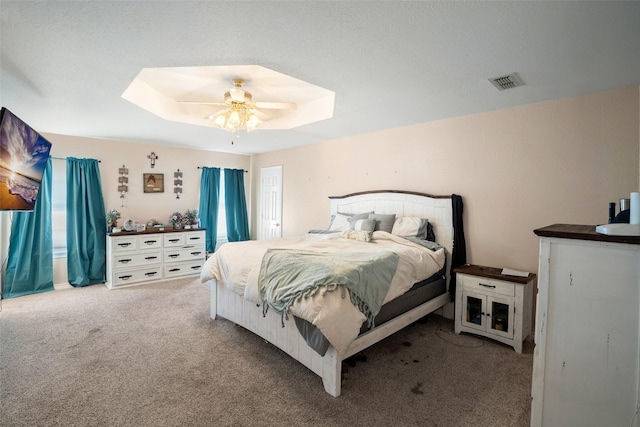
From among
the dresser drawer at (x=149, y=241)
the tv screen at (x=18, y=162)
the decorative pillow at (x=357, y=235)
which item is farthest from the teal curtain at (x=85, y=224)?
the decorative pillow at (x=357, y=235)

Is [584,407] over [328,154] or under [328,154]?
under

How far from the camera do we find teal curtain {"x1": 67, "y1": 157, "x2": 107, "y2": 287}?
14.0 feet

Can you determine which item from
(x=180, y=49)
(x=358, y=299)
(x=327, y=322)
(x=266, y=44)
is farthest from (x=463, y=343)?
(x=180, y=49)

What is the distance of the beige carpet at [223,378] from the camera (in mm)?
1783

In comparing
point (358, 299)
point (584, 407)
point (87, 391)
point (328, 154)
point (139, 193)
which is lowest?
point (87, 391)

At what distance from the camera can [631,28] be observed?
157 cm

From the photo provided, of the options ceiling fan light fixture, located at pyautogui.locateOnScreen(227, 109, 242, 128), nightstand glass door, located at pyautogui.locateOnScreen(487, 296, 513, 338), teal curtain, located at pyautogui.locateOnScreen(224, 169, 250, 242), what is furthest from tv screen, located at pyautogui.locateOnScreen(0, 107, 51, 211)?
nightstand glass door, located at pyautogui.locateOnScreen(487, 296, 513, 338)

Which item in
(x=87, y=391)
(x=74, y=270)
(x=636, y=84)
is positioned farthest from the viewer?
(x=74, y=270)

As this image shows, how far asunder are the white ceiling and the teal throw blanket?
1407 millimetres

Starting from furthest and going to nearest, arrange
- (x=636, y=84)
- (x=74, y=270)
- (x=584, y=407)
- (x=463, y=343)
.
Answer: (x=74, y=270) → (x=463, y=343) → (x=636, y=84) → (x=584, y=407)

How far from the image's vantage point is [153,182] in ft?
16.5

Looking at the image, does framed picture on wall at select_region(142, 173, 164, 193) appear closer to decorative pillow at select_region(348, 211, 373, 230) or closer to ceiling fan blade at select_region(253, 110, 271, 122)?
ceiling fan blade at select_region(253, 110, 271, 122)

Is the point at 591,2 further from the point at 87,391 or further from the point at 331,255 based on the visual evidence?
the point at 87,391

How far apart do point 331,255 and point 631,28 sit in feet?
7.42
